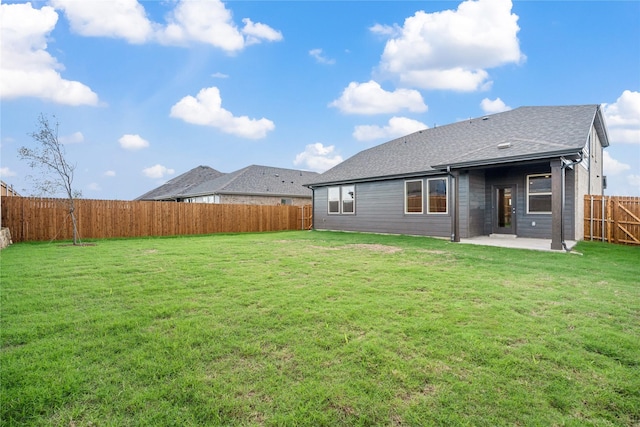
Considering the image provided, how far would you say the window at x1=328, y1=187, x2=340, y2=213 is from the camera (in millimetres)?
15828

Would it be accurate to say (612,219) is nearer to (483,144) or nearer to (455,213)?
(483,144)

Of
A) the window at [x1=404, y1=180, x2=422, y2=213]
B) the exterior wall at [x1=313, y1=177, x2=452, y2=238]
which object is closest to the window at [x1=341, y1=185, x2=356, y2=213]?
the exterior wall at [x1=313, y1=177, x2=452, y2=238]

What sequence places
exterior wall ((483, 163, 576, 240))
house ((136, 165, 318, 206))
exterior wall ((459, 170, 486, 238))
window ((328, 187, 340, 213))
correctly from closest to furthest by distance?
exterior wall ((483, 163, 576, 240)), exterior wall ((459, 170, 486, 238)), window ((328, 187, 340, 213)), house ((136, 165, 318, 206))

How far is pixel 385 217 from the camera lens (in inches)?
529

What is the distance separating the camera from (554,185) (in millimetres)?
8305

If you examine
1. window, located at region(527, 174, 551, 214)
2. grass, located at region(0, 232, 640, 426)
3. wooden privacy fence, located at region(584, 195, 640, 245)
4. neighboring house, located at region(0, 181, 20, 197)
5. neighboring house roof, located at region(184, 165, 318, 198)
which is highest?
neighboring house roof, located at region(184, 165, 318, 198)

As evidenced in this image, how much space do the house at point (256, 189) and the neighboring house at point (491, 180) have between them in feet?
28.2

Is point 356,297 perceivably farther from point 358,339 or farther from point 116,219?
point 116,219

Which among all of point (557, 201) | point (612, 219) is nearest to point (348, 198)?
point (557, 201)

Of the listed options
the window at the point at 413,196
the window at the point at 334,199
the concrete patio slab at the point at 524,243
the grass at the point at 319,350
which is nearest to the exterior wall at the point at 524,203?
the concrete patio slab at the point at 524,243

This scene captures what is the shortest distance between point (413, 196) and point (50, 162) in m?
13.1

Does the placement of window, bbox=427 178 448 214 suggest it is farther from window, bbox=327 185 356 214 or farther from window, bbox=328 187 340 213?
window, bbox=328 187 340 213

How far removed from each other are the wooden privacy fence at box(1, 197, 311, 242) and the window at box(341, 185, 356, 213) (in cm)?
431

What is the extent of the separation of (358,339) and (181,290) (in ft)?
9.08
